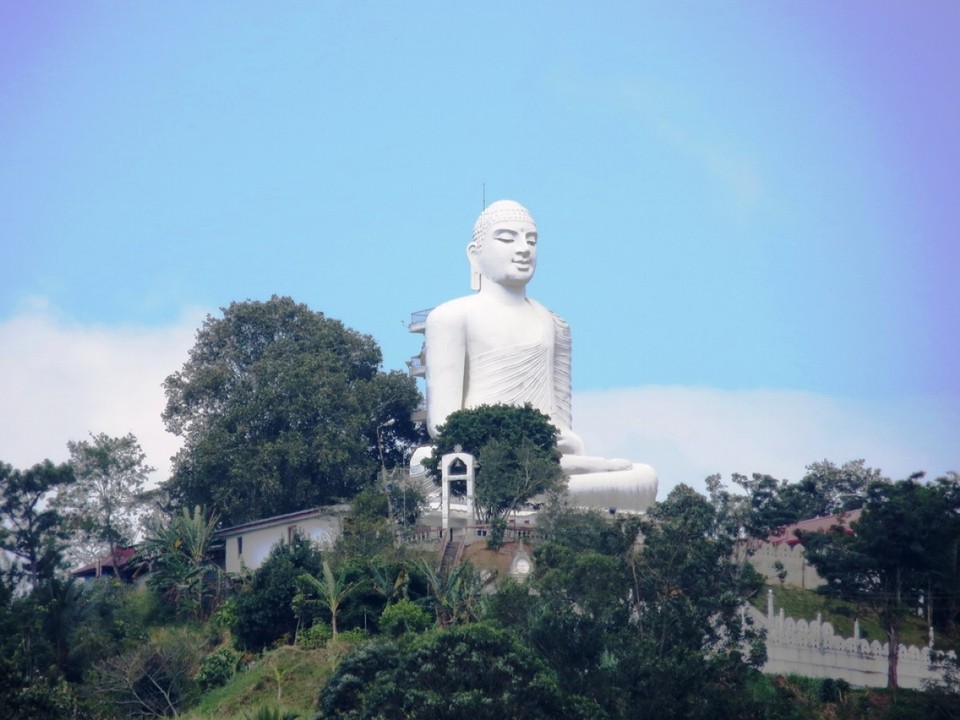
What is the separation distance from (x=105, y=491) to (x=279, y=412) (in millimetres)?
3887

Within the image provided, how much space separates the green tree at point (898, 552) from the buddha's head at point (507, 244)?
10.8m

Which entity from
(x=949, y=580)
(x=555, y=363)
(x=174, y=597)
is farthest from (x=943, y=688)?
(x=555, y=363)

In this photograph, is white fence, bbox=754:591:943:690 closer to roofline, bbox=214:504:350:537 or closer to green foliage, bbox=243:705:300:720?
green foliage, bbox=243:705:300:720

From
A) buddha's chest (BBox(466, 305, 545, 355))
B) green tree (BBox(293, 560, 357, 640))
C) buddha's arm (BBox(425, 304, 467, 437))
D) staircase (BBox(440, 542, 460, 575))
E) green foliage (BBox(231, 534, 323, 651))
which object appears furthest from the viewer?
buddha's chest (BBox(466, 305, 545, 355))

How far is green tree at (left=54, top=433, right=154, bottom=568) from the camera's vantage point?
114 feet

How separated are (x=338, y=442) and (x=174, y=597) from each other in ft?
22.8

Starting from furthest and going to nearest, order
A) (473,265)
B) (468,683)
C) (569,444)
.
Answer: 1. (473,265)
2. (569,444)
3. (468,683)

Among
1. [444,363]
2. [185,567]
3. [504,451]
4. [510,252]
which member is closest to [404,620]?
[185,567]

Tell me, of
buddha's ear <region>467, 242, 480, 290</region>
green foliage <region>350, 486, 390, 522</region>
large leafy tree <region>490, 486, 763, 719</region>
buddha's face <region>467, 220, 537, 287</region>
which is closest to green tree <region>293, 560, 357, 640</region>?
green foliage <region>350, 486, 390, 522</region>

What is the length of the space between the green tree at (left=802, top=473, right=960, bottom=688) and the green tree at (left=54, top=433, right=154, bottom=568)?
13.8 metres

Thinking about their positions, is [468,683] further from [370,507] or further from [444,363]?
[444,363]

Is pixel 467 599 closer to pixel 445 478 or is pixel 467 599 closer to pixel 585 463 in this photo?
pixel 445 478

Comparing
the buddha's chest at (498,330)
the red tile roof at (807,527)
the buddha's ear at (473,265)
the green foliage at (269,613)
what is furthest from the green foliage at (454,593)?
the buddha's ear at (473,265)

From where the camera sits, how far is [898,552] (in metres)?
28.1
